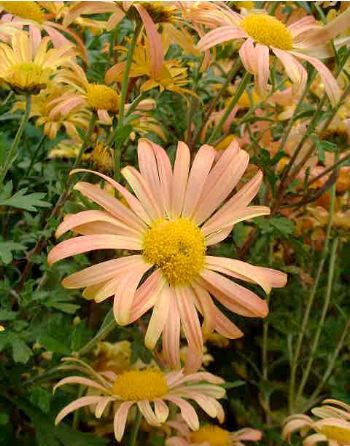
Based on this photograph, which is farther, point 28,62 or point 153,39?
point 28,62

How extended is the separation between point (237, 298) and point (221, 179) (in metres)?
0.17

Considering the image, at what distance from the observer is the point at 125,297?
31.3 inches

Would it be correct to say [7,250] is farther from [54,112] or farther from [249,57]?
[249,57]

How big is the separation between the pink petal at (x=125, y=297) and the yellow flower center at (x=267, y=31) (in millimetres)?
405

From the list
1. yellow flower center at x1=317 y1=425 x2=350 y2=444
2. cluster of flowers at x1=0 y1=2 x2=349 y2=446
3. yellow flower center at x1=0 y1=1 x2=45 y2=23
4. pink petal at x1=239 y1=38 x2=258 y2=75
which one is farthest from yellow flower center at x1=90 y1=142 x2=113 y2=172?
yellow flower center at x1=317 y1=425 x2=350 y2=444

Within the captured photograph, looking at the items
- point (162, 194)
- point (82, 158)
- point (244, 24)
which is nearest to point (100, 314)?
point (82, 158)

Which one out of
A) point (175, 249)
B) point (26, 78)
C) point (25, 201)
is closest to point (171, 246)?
point (175, 249)

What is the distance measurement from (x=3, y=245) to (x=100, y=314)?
416 mm

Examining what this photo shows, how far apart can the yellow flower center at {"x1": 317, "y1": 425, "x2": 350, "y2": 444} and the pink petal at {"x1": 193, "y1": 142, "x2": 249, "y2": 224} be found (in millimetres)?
340

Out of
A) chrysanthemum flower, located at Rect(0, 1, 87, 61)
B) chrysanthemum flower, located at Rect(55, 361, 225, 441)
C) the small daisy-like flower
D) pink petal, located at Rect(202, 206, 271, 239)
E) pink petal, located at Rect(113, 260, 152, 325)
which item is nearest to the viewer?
pink petal, located at Rect(113, 260, 152, 325)

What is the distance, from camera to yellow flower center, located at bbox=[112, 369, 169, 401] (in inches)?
41.3

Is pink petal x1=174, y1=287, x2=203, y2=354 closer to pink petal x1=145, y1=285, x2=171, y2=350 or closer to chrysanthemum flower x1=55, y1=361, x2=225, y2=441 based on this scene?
pink petal x1=145, y1=285, x2=171, y2=350

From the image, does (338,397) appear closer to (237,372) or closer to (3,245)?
(237,372)

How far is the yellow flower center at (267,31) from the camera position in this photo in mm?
1054
